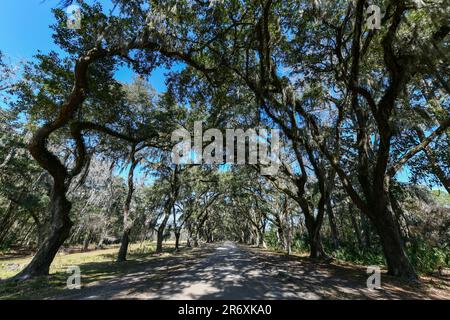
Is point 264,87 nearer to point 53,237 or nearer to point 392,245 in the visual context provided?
point 392,245

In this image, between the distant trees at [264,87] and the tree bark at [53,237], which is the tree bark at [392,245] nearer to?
the distant trees at [264,87]

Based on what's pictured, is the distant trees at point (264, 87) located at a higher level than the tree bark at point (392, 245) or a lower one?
higher

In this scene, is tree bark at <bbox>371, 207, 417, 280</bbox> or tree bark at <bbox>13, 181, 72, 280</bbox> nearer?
tree bark at <bbox>371, 207, 417, 280</bbox>

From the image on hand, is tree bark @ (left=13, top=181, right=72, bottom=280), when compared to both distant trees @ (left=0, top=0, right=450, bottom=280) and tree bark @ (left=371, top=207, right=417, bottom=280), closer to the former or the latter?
distant trees @ (left=0, top=0, right=450, bottom=280)

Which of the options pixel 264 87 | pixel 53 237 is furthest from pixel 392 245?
pixel 53 237

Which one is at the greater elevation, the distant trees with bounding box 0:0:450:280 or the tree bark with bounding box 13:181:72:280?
the distant trees with bounding box 0:0:450:280

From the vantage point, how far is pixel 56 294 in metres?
5.62

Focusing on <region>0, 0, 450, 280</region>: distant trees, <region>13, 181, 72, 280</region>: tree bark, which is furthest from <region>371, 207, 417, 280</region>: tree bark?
<region>13, 181, 72, 280</region>: tree bark

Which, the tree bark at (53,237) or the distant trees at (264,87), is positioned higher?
the distant trees at (264,87)

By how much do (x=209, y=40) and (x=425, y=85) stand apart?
8710 millimetres

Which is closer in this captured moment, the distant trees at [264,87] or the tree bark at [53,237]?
the distant trees at [264,87]

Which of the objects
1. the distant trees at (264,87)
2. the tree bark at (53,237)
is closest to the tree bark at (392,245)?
the distant trees at (264,87)
